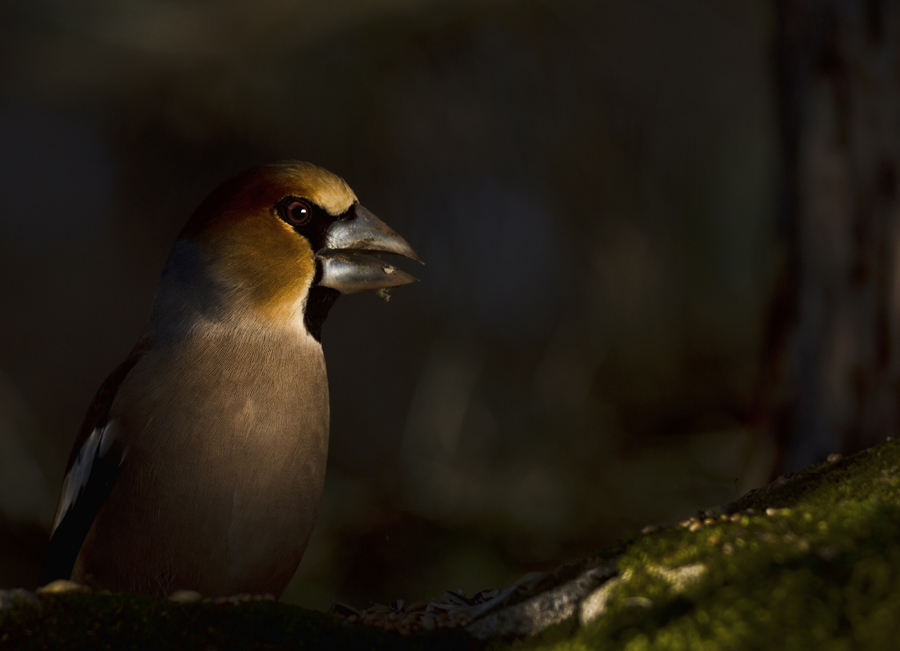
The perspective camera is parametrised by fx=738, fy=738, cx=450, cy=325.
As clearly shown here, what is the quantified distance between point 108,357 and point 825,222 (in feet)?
15.5

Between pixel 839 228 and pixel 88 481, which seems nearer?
pixel 88 481

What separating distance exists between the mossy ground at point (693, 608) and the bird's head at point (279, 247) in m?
1.07

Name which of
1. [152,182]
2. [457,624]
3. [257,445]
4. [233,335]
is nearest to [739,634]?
[457,624]

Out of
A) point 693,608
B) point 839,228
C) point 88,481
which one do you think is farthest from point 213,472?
point 839,228

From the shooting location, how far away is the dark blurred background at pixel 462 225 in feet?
14.1

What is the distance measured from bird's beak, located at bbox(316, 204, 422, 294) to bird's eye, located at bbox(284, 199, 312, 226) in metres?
0.09

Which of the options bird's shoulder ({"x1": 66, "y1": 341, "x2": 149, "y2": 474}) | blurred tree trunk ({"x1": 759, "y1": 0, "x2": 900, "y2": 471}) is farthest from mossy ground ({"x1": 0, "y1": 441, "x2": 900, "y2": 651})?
blurred tree trunk ({"x1": 759, "y1": 0, "x2": 900, "y2": 471})

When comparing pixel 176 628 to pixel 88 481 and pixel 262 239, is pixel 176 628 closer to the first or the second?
pixel 88 481

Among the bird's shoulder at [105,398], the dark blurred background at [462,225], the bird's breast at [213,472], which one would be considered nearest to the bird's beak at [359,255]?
the bird's breast at [213,472]

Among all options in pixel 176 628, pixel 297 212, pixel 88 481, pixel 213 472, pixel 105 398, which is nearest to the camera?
pixel 176 628

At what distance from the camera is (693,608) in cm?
102

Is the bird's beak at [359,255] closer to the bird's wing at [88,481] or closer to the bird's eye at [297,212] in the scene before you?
the bird's eye at [297,212]

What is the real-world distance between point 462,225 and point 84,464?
3343mm

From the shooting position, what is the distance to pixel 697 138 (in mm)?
4805
